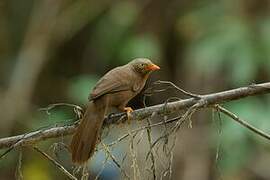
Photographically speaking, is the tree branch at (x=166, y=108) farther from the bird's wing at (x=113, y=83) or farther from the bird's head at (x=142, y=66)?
the bird's head at (x=142, y=66)

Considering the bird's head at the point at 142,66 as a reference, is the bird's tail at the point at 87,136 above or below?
below

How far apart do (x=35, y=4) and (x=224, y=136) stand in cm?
299

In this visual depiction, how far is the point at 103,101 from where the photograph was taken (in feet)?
9.71

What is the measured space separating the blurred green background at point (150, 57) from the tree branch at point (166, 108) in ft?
6.39

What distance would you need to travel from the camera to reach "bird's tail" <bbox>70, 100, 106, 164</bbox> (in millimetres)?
2791

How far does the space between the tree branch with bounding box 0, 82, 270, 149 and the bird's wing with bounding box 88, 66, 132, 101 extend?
123 millimetres

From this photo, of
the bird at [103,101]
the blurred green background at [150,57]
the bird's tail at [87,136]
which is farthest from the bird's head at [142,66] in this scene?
the blurred green background at [150,57]

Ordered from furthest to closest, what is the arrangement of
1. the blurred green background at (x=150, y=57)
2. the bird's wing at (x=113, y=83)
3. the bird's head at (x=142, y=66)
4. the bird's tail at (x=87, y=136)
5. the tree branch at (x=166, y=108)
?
the blurred green background at (x=150, y=57)
the bird's head at (x=142, y=66)
the bird's wing at (x=113, y=83)
the bird's tail at (x=87, y=136)
the tree branch at (x=166, y=108)

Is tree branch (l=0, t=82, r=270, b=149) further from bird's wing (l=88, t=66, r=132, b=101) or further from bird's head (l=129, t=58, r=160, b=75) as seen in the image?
bird's head (l=129, t=58, r=160, b=75)

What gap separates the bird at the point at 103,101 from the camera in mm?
2801

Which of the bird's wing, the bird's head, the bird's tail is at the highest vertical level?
the bird's head

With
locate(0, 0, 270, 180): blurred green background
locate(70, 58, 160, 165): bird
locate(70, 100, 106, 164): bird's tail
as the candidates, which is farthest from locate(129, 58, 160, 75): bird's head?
locate(0, 0, 270, 180): blurred green background

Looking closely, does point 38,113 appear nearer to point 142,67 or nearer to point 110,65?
point 110,65

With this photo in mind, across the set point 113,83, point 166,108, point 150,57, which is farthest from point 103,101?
point 150,57
